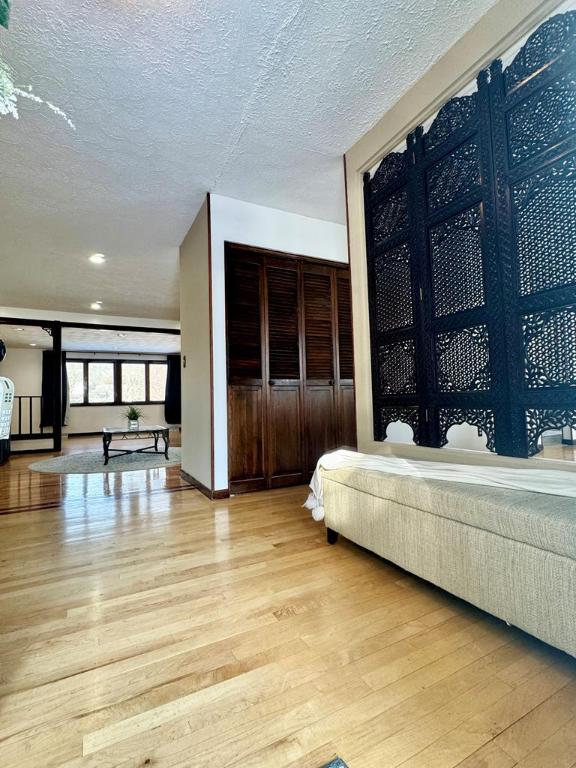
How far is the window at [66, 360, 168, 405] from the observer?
9.92 metres

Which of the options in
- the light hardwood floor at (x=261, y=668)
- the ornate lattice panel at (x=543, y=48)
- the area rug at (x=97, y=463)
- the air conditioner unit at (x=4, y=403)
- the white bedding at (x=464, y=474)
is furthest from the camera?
the area rug at (x=97, y=463)

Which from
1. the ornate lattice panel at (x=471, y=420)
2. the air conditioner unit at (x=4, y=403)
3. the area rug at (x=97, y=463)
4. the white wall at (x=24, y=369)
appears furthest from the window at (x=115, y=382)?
the ornate lattice panel at (x=471, y=420)

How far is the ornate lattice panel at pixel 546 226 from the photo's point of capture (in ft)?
4.75

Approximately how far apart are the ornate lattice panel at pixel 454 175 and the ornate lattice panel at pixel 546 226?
0.87 ft

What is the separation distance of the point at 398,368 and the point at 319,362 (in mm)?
1497

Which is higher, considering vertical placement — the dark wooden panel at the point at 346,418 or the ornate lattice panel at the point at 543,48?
the ornate lattice panel at the point at 543,48

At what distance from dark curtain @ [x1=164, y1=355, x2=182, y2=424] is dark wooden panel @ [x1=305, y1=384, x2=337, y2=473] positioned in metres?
7.73

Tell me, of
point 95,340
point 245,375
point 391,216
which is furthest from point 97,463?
point 391,216

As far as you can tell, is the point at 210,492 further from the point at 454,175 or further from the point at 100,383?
the point at 100,383

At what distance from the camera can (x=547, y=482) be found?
131 centimetres

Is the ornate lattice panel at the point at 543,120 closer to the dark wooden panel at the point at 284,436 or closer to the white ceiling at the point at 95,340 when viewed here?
the dark wooden panel at the point at 284,436

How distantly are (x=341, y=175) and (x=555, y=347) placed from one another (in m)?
2.24

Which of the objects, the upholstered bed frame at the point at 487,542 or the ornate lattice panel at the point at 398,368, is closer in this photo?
the upholstered bed frame at the point at 487,542

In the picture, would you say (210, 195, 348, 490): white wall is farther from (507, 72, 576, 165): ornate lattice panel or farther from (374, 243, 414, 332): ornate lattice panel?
(507, 72, 576, 165): ornate lattice panel
